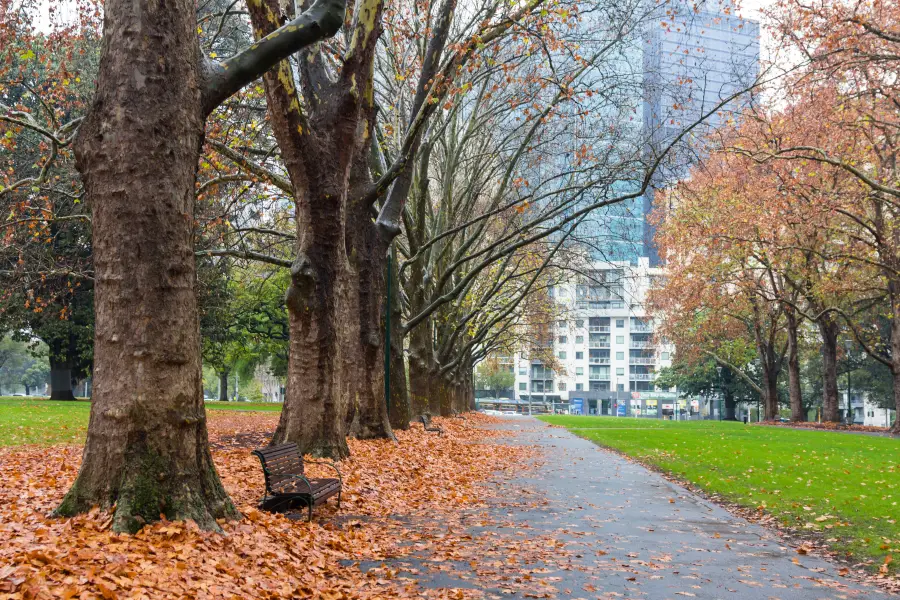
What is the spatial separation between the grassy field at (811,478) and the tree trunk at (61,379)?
27.1 meters

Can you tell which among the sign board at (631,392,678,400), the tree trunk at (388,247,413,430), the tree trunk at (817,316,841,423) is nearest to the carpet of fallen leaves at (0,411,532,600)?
the tree trunk at (388,247,413,430)

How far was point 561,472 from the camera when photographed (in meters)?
15.8

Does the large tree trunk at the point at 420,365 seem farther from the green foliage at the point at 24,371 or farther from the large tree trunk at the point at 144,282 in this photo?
the green foliage at the point at 24,371

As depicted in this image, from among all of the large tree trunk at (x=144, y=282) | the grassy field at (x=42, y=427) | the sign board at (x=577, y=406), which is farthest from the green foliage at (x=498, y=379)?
the large tree trunk at (x=144, y=282)

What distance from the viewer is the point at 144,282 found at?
654 centimetres

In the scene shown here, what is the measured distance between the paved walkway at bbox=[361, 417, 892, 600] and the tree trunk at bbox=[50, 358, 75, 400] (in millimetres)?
32805

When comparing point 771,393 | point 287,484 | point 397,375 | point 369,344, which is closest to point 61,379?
point 397,375

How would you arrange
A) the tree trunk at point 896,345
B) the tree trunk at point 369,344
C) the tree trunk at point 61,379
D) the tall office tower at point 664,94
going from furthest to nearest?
the tree trunk at point 61,379 → the tree trunk at point 896,345 → the tall office tower at point 664,94 → the tree trunk at point 369,344

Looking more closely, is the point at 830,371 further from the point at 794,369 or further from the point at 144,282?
the point at 144,282

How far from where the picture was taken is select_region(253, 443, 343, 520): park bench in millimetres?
8078

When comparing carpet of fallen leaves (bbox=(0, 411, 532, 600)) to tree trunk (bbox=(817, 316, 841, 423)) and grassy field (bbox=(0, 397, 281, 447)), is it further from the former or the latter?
tree trunk (bbox=(817, 316, 841, 423))

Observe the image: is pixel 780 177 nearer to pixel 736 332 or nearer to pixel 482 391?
pixel 736 332

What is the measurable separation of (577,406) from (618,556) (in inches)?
4619

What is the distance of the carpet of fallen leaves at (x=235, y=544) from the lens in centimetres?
493
